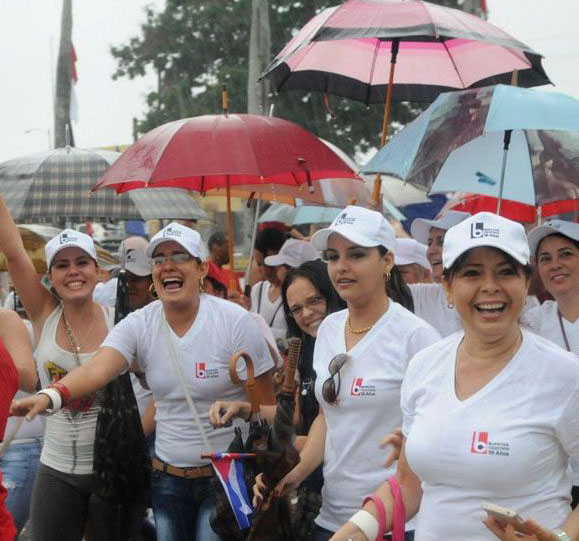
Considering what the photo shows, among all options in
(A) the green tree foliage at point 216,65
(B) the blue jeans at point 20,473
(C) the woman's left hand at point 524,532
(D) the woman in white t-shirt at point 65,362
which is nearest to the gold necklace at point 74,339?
(D) the woman in white t-shirt at point 65,362

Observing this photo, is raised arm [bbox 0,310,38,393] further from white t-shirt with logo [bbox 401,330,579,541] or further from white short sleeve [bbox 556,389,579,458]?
white short sleeve [bbox 556,389,579,458]

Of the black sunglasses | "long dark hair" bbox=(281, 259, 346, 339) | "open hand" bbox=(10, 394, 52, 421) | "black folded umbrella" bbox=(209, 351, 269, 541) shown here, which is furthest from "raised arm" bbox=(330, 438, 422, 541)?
"long dark hair" bbox=(281, 259, 346, 339)

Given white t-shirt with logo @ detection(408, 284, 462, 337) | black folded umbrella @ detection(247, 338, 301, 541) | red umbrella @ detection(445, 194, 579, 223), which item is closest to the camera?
black folded umbrella @ detection(247, 338, 301, 541)

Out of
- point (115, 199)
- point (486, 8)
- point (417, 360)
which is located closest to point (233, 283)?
point (115, 199)

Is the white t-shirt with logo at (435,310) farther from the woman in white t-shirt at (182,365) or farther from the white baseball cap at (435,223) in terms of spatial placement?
the woman in white t-shirt at (182,365)

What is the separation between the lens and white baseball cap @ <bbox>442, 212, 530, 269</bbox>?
10.3 ft

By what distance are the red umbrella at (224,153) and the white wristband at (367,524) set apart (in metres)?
2.98

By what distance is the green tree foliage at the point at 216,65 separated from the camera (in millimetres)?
26703

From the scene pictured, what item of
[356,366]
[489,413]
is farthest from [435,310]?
[489,413]

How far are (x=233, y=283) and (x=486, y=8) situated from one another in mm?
7804

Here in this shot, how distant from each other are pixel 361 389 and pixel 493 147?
7.69 feet

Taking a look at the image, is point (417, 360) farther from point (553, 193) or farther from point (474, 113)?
point (553, 193)

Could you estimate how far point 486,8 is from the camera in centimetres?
1342

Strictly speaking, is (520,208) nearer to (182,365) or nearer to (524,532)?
(182,365)
